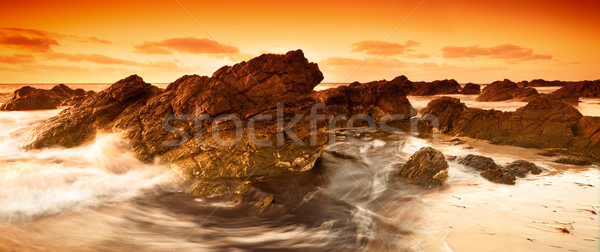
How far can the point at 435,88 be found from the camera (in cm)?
4112

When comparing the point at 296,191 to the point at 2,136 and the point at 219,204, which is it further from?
the point at 2,136

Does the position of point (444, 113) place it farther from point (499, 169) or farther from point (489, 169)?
point (499, 169)

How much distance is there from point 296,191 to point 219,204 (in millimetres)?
2014

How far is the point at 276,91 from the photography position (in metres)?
10.1

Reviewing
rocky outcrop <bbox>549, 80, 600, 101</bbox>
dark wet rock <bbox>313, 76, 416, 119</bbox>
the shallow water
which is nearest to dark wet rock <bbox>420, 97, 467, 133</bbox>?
dark wet rock <bbox>313, 76, 416, 119</bbox>

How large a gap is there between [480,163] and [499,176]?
1.05m

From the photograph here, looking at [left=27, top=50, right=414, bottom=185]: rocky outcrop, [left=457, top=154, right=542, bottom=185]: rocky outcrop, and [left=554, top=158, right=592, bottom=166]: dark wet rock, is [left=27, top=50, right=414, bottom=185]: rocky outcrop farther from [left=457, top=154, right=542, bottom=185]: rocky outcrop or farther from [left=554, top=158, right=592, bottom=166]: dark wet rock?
[left=554, top=158, right=592, bottom=166]: dark wet rock

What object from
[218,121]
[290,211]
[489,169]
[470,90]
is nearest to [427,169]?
[489,169]

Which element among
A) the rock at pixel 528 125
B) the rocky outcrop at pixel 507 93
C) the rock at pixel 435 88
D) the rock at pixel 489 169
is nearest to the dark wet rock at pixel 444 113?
the rock at pixel 528 125

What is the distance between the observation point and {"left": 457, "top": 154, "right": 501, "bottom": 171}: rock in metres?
8.89

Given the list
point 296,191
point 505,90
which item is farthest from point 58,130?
point 505,90

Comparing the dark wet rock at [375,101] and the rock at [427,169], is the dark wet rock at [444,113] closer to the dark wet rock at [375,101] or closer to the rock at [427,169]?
the dark wet rock at [375,101]

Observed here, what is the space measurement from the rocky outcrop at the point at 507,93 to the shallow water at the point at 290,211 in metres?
25.7

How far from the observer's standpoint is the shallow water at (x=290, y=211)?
17.8 ft
